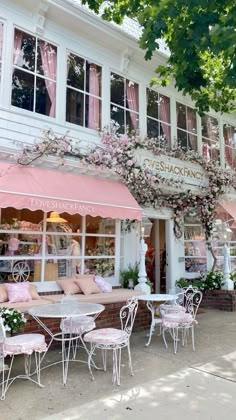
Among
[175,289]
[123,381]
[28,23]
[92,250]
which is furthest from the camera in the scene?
[175,289]

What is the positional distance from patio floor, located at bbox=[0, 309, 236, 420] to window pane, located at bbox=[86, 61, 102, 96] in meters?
6.95

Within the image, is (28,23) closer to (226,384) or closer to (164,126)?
(164,126)

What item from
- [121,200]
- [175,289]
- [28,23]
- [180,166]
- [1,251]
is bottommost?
[175,289]

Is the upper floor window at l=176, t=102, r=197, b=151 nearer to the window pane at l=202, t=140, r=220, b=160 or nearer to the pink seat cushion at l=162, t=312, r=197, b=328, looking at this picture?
the window pane at l=202, t=140, r=220, b=160

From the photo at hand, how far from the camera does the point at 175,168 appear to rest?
11.4 metres

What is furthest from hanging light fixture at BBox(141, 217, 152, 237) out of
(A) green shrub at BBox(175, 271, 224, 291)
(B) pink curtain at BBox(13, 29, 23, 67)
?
(B) pink curtain at BBox(13, 29, 23, 67)

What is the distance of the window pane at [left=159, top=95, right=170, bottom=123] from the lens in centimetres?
1174

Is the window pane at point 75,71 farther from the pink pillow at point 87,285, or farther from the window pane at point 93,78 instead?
the pink pillow at point 87,285

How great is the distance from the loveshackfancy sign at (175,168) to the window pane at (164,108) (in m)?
1.51

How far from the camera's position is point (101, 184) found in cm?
891

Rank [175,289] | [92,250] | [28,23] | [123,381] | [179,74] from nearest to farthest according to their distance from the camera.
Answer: [123,381] < [179,74] < [28,23] < [92,250] < [175,289]

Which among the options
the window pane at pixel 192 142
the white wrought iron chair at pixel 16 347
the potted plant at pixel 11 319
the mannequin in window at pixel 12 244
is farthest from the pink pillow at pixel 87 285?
the window pane at pixel 192 142

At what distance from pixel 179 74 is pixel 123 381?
6179mm

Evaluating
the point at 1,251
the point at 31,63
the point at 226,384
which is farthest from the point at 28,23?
the point at 226,384
